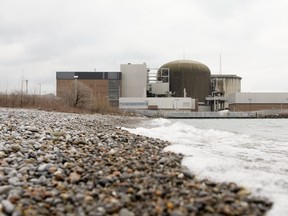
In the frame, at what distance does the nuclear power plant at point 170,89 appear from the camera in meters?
75.8

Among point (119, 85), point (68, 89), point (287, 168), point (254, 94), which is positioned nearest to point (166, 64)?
point (119, 85)

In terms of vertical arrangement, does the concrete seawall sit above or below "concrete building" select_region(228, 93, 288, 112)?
below

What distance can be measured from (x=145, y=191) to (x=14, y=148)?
3.11 meters

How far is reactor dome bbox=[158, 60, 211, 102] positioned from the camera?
8481cm

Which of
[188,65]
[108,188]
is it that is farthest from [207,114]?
[108,188]

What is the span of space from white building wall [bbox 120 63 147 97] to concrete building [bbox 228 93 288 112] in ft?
75.7

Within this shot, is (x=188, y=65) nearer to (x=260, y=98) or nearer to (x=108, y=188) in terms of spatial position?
(x=260, y=98)

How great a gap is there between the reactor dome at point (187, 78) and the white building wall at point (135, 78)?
8.52 m

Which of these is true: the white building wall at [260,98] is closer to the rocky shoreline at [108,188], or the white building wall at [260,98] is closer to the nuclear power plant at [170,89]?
the nuclear power plant at [170,89]

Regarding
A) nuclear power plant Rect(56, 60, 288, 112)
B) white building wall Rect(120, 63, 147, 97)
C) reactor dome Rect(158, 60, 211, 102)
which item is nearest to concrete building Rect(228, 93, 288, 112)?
nuclear power plant Rect(56, 60, 288, 112)

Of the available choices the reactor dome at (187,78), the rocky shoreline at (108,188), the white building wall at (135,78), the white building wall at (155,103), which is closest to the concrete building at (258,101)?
the reactor dome at (187,78)

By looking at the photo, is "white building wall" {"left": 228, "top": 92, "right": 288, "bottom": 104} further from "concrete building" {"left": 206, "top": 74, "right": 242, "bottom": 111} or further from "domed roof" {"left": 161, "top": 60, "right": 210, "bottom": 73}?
"domed roof" {"left": 161, "top": 60, "right": 210, "bottom": 73}

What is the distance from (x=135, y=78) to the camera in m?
78.3

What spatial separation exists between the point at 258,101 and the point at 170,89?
72.7 ft
